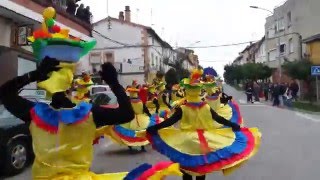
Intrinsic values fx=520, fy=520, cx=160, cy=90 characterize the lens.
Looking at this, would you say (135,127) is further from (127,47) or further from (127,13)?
(127,13)

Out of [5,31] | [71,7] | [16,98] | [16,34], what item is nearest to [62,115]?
[16,98]

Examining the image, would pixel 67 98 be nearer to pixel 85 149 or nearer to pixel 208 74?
pixel 85 149

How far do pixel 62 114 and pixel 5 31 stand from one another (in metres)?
17.5

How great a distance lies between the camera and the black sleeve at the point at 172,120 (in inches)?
263

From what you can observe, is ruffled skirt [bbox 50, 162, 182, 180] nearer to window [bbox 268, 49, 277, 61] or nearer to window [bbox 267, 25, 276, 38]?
window [bbox 268, 49, 277, 61]

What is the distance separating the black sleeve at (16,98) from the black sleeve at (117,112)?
506 mm

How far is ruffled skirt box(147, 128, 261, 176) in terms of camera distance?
6.71 metres

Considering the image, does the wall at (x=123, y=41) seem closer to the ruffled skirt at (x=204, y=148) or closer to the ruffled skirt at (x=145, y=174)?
the ruffled skirt at (x=204, y=148)

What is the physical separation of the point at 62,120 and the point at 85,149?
10.4 inches

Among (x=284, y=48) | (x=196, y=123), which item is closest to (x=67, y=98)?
(x=196, y=123)

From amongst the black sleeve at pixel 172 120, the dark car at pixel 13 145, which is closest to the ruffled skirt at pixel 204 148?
the black sleeve at pixel 172 120

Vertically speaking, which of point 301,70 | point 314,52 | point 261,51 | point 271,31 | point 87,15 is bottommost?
point 301,70

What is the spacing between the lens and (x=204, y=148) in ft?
22.4

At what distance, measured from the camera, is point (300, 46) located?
2131 inches
